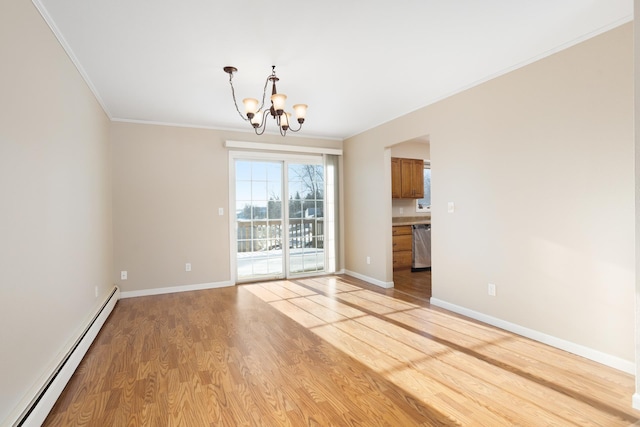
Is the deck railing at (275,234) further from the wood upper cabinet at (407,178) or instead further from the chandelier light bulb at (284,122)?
the chandelier light bulb at (284,122)

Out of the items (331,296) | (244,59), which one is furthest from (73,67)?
(331,296)

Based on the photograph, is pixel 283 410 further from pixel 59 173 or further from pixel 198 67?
pixel 198 67

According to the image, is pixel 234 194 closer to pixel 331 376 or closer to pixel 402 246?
pixel 402 246

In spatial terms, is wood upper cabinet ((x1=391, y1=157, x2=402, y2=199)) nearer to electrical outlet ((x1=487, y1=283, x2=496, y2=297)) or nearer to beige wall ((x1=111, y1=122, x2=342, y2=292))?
beige wall ((x1=111, y1=122, x2=342, y2=292))

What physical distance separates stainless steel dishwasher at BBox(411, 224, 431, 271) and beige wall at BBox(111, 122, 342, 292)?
3.48m

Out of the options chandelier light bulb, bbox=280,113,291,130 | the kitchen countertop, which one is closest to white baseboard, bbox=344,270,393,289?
the kitchen countertop

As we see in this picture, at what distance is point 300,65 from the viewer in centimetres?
304

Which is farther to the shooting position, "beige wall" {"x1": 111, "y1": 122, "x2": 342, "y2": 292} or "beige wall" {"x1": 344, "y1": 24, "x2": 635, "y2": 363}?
"beige wall" {"x1": 111, "y1": 122, "x2": 342, "y2": 292}

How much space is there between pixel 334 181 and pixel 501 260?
336 cm

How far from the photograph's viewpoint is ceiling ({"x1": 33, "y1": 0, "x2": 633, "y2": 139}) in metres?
2.21

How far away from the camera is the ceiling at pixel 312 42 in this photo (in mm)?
2213

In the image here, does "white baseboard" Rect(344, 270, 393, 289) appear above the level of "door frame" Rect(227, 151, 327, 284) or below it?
below

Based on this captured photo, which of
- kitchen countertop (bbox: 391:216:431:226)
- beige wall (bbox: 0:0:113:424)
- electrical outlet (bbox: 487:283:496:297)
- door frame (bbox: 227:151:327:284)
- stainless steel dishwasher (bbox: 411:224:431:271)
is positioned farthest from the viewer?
kitchen countertop (bbox: 391:216:431:226)

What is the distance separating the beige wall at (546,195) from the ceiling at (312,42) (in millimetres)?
270
